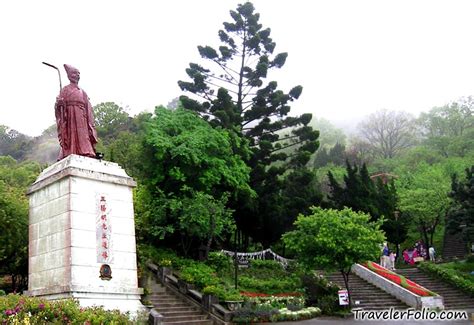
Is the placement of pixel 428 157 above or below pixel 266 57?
below

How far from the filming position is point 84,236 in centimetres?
948

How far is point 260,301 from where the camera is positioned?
16781 mm

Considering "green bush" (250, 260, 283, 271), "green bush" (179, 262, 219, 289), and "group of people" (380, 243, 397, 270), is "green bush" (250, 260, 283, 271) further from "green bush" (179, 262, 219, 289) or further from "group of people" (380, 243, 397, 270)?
"group of people" (380, 243, 397, 270)

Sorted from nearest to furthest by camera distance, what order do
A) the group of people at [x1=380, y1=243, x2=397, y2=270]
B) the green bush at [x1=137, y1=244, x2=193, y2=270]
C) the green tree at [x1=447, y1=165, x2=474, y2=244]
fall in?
the green bush at [x1=137, y1=244, x2=193, y2=270] < the green tree at [x1=447, y1=165, x2=474, y2=244] < the group of people at [x1=380, y1=243, x2=397, y2=270]

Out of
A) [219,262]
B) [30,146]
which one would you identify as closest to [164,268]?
[219,262]

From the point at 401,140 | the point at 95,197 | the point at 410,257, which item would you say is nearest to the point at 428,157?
the point at 401,140

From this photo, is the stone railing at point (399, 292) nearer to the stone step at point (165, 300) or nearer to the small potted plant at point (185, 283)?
the small potted plant at point (185, 283)

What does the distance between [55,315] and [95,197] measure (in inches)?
110

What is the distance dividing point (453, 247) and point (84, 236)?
26.3 metres

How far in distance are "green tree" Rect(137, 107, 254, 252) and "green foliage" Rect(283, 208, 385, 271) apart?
3.84 meters

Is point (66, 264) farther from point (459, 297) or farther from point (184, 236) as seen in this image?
point (459, 297)

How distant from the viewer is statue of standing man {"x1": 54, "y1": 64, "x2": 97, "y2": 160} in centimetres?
1058

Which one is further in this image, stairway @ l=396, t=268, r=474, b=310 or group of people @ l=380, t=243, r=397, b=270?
group of people @ l=380, t=243, r=397, b=270

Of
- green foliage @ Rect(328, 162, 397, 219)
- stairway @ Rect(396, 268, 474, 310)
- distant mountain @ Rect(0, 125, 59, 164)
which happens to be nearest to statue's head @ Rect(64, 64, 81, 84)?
stairway @ Rect(396, 268, 474, 310)
